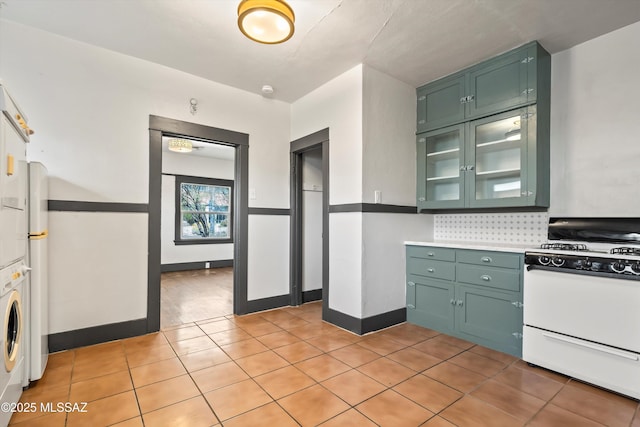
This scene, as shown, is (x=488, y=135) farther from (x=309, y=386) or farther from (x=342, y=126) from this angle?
(x=309, y=386)

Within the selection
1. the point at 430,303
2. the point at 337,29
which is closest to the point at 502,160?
the point at 430,303

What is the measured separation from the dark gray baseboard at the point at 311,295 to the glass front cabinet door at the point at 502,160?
2.33 m

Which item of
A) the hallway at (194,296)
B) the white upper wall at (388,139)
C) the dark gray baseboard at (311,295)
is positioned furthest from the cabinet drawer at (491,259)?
the hallway at (194,296)

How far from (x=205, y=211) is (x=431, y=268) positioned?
5761 mm

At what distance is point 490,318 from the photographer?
9.11ft

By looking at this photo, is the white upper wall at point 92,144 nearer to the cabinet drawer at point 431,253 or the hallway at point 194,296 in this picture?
the hallway at point 194,296

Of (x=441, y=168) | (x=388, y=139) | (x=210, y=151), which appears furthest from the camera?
(x=210, y=151)

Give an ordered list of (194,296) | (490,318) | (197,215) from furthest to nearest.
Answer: (197,215) → (194,296) → (490,318)

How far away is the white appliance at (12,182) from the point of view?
1516mm

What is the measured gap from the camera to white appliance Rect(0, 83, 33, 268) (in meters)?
1.52

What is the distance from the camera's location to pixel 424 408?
1.87m

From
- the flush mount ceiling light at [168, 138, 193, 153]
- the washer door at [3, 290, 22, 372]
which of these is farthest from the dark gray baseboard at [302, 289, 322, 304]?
the flush mount ceiling light at [168, 138, 193, 153]

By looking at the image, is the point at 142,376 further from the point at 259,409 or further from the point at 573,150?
the point at 573,150

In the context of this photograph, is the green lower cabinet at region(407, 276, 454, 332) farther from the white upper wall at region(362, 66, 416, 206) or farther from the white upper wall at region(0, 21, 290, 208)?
the white upper wall at region(0, 21, 290, 208)
